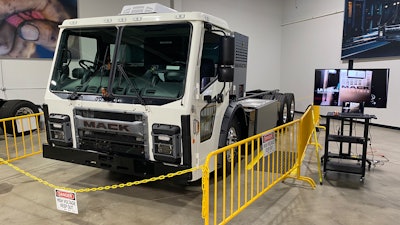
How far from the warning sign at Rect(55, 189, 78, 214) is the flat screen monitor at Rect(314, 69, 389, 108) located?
3.89 metres

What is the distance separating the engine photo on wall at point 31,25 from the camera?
8.30 m

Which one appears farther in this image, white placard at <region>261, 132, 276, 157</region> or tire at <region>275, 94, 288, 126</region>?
tire at <region>275, 94, 288, 126</region>

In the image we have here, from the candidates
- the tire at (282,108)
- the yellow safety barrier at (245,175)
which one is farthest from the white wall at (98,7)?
the yellow safety barrier at (245,175)

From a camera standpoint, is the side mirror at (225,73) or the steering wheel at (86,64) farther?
the steering wheel at (86,64)

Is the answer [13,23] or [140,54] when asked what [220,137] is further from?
[13,23]

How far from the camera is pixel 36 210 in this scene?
3816 millimetres

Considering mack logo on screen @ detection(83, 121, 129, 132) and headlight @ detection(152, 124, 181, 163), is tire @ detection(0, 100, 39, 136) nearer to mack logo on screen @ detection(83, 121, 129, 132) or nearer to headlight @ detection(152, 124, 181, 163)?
mack logo on screen @ detection(83, 121, 129, 132)

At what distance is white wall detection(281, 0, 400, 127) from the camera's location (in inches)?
368

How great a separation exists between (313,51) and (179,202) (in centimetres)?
980

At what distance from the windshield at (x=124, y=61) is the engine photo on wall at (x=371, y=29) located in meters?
8.01

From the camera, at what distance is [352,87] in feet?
15.8

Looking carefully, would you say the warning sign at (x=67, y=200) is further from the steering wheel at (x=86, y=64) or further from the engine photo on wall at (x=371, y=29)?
the engine photo on wall at (x=371, y=29)

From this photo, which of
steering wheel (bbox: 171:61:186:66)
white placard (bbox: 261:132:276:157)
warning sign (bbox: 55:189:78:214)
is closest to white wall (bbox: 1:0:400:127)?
steering wheel (bbox: 171:61:186:66)

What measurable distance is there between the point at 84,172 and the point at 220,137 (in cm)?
247
